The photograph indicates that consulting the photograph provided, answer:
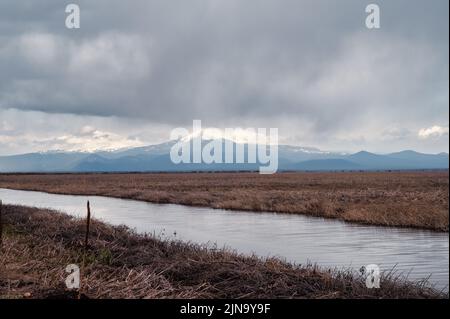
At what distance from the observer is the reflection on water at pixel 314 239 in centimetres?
1889

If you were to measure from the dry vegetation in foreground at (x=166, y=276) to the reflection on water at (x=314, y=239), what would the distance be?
4108mm

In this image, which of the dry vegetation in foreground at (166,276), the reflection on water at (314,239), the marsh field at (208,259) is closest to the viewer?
the dry vegetation in foreground at (166,276)

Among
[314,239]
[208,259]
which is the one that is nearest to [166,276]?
[208,259]

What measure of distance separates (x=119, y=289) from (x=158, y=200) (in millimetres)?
43347

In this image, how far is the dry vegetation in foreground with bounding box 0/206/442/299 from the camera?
1160cm

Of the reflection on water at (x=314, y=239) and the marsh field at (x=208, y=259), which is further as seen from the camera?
the reflection on water at (x=314, y=239)

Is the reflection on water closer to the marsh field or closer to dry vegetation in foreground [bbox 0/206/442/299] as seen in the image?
the marsh field

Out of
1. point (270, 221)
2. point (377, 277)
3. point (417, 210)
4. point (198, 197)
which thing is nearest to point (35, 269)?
point (377, 277)

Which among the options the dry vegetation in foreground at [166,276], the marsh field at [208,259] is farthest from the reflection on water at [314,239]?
the dry vegetation in foreground at [166,276]

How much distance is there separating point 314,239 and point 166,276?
1224 cm

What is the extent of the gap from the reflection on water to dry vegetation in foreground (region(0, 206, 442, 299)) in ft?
13.5

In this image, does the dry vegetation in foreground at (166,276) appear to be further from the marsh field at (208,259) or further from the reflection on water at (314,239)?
the reflection on water at (314,239)

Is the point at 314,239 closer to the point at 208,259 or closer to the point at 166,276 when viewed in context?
the point at 208,259
